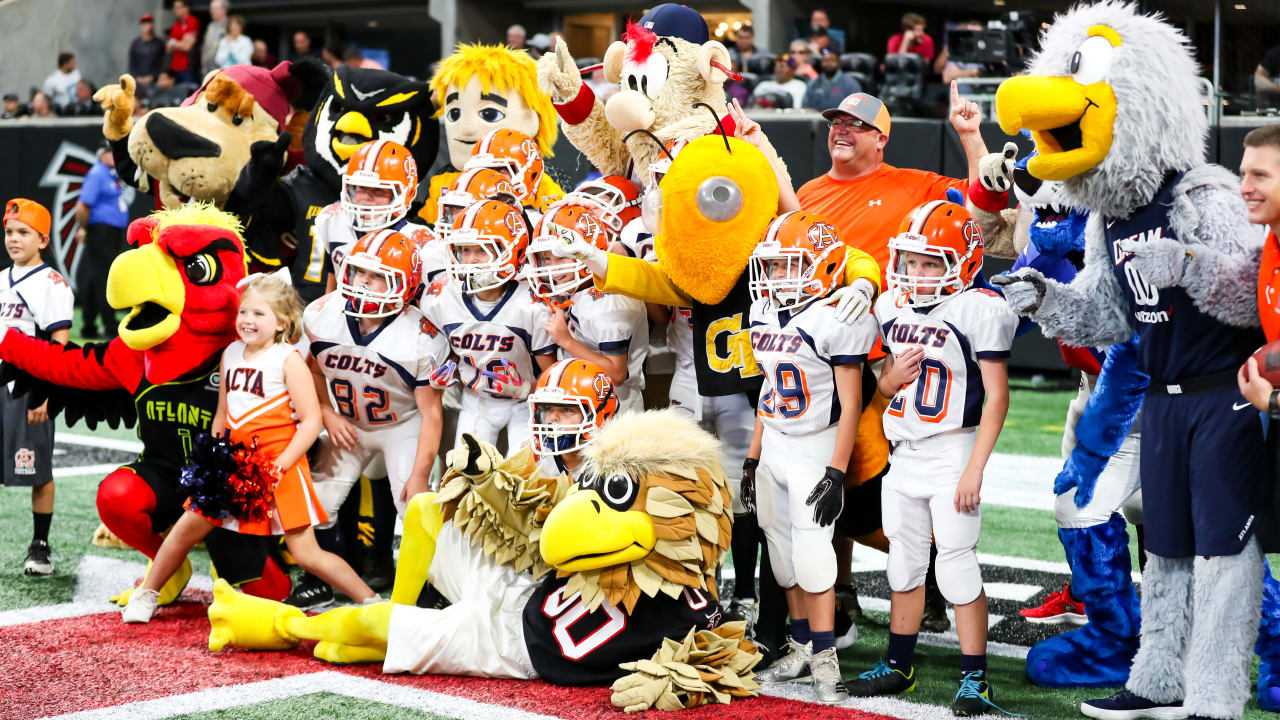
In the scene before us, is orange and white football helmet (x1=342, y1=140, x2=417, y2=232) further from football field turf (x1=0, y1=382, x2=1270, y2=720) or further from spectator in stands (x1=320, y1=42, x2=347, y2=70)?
spectator in stands (x1=320, y1=42, x2=347, y2=70)

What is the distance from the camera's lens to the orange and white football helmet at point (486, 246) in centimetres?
442

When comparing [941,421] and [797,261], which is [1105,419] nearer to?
[941,421]

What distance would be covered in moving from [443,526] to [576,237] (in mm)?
980

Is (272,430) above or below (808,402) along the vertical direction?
below

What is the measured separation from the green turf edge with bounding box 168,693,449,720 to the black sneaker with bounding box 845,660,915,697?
1.16 m

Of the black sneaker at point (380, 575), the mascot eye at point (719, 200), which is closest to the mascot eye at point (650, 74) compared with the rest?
the mascot eye at point (719, 200)

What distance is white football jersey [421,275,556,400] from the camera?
4504mm

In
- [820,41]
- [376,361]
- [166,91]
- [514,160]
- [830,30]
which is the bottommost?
[376,361]

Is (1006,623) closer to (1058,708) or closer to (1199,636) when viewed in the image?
(1058,708)

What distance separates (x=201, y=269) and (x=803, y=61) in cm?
910

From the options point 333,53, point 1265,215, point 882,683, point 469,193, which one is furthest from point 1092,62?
point 333,53

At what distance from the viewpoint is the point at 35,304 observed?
525 cm

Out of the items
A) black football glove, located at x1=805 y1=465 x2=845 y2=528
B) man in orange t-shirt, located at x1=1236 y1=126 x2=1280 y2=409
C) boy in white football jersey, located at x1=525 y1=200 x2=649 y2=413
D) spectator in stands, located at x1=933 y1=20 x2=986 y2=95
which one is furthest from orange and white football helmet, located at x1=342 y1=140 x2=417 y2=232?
spectator in stands, located at x1=933 y1=20 x2=986 y2=95

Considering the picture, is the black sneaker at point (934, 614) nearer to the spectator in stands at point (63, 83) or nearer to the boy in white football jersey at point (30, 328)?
the boy in white football jersey at point (30, 328)
